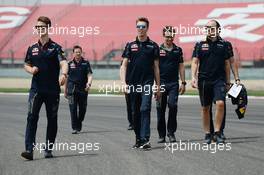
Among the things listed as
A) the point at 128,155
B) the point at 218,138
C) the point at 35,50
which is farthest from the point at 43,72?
the point at 218,138

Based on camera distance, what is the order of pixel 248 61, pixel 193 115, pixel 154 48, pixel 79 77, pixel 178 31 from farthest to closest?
pixel 178 31 < pixel 248 61 < pixel 193 115 < pixel 79 77 < pixel 154 48

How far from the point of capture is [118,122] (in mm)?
17922

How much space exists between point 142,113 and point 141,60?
81cm

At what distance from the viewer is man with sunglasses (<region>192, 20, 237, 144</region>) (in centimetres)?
1186

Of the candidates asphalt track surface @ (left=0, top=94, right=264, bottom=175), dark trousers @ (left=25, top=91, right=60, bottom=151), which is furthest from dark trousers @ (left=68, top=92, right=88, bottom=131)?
dark trousers @ (left=25, top=91, right=60, bottom=151)

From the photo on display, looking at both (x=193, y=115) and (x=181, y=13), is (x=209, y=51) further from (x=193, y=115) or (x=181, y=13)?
(x=181, y=13)

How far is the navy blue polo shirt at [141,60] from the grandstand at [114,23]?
117ft

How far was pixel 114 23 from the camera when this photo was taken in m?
52.3

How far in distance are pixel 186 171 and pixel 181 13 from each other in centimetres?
4352

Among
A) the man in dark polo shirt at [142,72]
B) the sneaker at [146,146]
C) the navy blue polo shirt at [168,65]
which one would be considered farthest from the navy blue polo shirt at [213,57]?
the sneaker at [146,146]

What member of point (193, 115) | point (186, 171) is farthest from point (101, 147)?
point (193, 115)

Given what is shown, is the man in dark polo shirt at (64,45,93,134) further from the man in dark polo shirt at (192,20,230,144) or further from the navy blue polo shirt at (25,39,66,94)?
the navy blue polo shirt at (25,39,66,94)

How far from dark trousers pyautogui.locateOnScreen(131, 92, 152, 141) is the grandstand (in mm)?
35671

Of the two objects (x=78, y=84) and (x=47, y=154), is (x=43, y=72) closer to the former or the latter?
(x=47, y=154)
